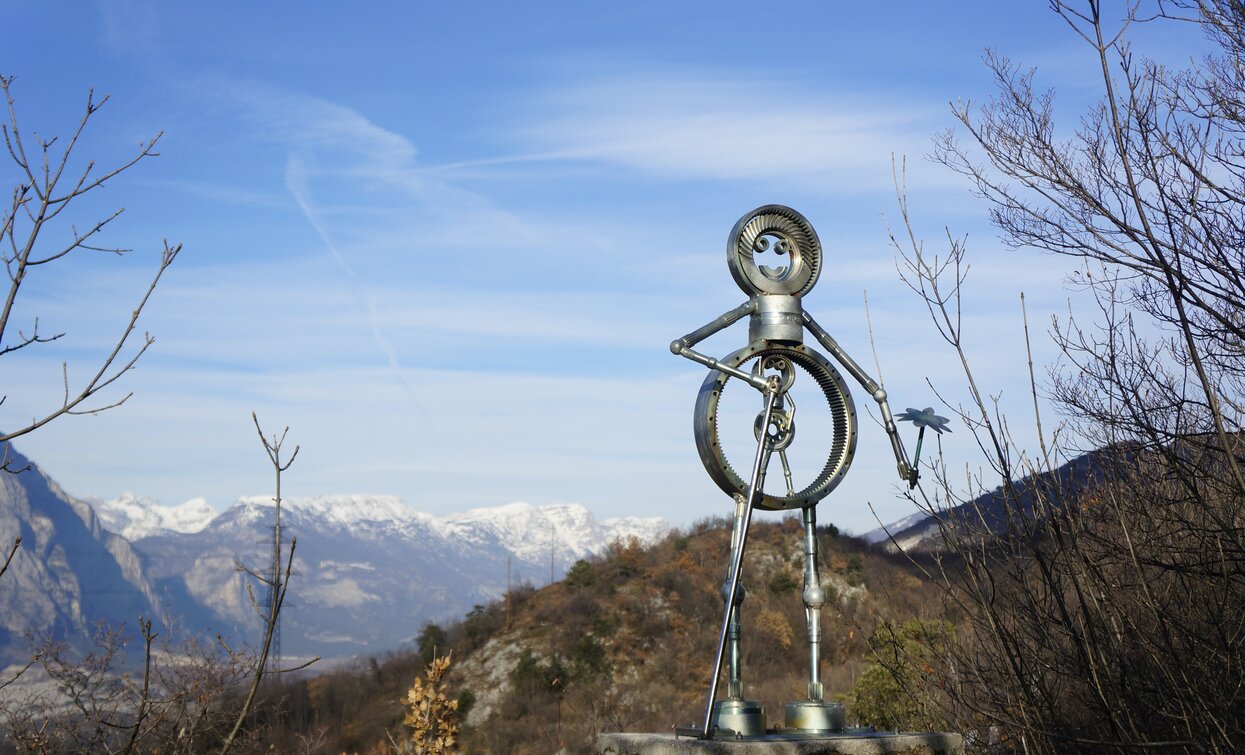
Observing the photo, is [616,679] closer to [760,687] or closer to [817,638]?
[760,687]

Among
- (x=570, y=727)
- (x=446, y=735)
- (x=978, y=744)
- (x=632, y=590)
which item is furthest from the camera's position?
(x=632, y=590)

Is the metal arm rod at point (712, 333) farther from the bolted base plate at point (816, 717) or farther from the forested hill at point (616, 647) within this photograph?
the forested hill at point (616, 647)

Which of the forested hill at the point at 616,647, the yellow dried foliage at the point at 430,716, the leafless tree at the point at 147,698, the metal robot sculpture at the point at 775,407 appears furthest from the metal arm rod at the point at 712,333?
the forested hill at the point at 616,647

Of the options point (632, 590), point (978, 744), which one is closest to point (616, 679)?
point (632, 590)

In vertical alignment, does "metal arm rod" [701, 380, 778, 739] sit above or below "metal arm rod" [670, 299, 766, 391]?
below

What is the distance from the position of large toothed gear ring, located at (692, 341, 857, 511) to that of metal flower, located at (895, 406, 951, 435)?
286mm

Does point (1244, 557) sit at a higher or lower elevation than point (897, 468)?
lower

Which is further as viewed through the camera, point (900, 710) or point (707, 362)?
point (900, 710)

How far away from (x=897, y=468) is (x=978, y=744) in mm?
1924

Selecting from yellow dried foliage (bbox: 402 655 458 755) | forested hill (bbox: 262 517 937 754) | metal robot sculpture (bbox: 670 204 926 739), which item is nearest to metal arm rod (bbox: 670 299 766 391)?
metal robot sculpture (bbox: 670 204 926 739)

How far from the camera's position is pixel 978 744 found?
6848mm

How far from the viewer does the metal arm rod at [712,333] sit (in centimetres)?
582

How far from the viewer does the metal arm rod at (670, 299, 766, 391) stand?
582cm

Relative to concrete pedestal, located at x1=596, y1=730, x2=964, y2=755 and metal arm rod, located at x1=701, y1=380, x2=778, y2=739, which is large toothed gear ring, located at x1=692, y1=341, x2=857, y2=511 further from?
concrete pedestal, located at x1=596, y1=730, x2=964, y2=755
